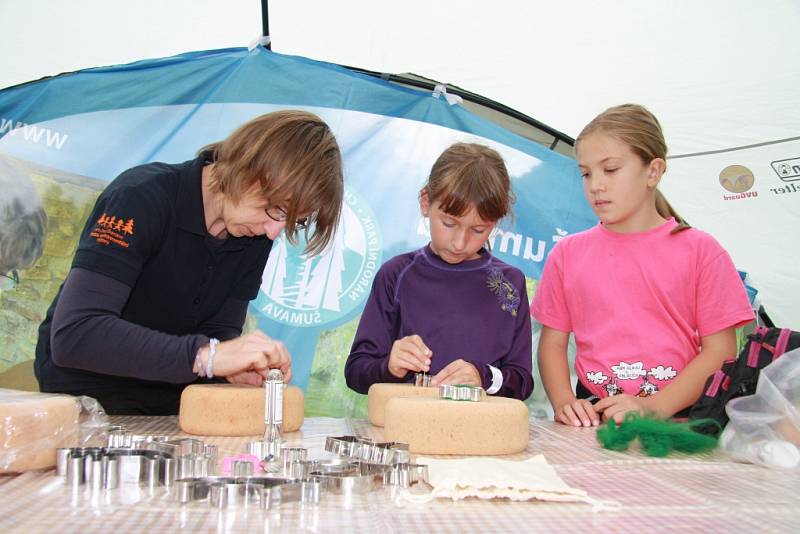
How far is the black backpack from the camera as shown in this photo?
1.20m

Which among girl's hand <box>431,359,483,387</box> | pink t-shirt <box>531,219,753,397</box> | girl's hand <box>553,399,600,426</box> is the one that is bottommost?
girl's hand <box>553,399,600,426</box>

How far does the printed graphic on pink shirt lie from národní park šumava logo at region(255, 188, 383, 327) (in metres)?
0.85

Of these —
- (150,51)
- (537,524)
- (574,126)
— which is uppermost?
(150,51)

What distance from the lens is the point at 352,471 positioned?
0.76 meters

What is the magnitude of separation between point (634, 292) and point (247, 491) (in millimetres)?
1155

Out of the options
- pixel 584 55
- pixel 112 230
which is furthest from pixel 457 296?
pixel 584 55

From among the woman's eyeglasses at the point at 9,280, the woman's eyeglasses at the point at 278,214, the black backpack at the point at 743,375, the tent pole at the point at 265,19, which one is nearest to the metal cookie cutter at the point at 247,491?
the woman's eyeglasses at the point at 278,214

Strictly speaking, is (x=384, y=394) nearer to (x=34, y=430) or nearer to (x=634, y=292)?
(x=34, y=430)

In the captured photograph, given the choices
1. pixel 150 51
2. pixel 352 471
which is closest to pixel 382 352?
pixel 352 471

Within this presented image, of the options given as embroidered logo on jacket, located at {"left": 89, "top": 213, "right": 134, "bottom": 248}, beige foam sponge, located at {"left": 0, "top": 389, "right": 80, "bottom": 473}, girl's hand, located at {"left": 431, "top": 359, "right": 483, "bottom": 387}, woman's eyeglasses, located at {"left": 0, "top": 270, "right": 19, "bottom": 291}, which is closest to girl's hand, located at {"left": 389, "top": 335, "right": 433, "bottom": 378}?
girl's hand, located at {"left": 431, "top": 359, "right": 483, "bottom": 387}

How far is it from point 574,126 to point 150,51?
1338mm

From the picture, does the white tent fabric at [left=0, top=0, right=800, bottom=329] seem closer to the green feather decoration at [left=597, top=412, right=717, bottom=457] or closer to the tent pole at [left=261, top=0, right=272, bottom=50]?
the tent pole at [left=261, top=0, right=272, bottom=50]

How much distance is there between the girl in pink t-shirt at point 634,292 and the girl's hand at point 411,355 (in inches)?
14.8

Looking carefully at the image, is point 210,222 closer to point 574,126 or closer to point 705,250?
point 705,250
